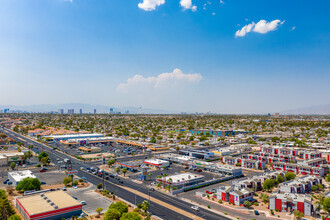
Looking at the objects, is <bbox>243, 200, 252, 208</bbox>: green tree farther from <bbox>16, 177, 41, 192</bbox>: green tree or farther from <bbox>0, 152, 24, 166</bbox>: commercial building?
<bbox>0, 152, 24, 166</bbox>: commercial building

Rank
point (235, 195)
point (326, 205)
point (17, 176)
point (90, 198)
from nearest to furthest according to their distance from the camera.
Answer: point (326, 205), point (235, 195), point (90, 198), point (17, 176)

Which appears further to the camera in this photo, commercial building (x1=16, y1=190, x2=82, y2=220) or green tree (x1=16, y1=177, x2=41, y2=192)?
green tree (x1=16, y1=177, x2=41, y2=192)

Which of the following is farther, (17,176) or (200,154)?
(200,154)

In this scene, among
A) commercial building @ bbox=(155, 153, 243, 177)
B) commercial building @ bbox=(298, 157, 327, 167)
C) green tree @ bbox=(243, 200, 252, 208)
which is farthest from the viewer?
commercial building @ bbox=(298, 157, 327, 167)

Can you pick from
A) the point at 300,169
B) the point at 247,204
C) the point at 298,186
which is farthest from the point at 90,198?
the point at 300,169

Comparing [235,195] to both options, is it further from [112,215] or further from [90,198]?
[90,198]

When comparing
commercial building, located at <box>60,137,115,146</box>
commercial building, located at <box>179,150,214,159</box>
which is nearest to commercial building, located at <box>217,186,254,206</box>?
commercial building, located at <box>179,150,214,159</box>

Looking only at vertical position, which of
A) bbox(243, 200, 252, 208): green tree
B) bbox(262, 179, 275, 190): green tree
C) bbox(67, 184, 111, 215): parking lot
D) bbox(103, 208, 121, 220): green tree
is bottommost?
bbox(67, 184, 111, 215): parking lot
